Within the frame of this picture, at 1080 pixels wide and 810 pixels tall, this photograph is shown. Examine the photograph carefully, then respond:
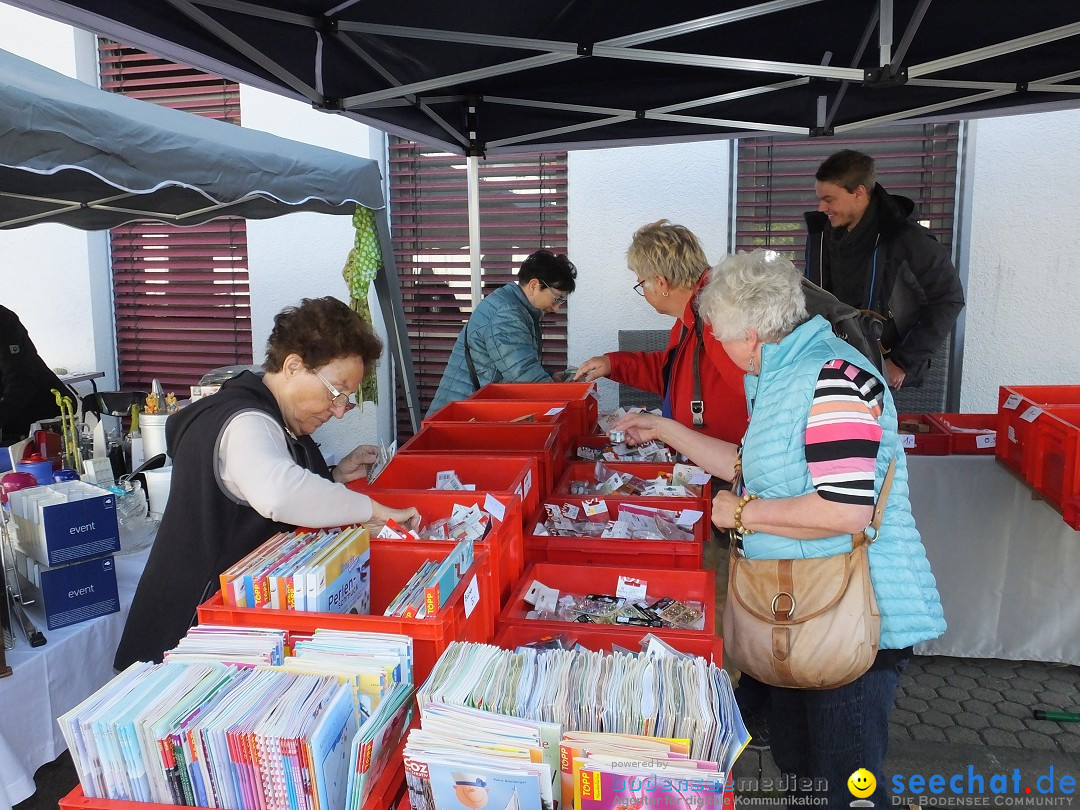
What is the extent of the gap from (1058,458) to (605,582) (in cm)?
227

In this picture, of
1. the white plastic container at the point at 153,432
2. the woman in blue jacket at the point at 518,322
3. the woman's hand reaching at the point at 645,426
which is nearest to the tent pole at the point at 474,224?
the woman in blue jacket at the point at 518,322

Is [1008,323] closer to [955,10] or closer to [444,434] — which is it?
[955,10]

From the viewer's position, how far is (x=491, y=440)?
2961 millimetres

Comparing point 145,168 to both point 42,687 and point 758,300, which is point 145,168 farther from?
point 758,300

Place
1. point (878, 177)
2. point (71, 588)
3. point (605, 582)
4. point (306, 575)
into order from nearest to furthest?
point (306, 575), point (605, 582), point (71, 588), point (878, 177)

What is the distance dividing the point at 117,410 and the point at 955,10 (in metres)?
6.07

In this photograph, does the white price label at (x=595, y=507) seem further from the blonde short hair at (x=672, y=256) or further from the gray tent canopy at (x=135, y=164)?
the gray tent canopy at (x=135, y=164)

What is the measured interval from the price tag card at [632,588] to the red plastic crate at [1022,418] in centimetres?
228

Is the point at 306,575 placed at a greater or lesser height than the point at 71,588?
greater

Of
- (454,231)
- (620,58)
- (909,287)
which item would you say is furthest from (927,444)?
(454,231)

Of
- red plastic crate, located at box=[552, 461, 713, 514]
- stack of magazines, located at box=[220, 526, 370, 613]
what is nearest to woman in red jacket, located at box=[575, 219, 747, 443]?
red plastic crate, located at box=[552, 461, 713, 514]

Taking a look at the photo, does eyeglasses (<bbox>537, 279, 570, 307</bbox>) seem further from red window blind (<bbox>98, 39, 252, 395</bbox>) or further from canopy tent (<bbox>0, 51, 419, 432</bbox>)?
red window blind (<bbox>98, 39, 252, 395</bbox>)

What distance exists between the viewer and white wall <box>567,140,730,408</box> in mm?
5852

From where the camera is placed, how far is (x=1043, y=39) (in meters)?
2.91
